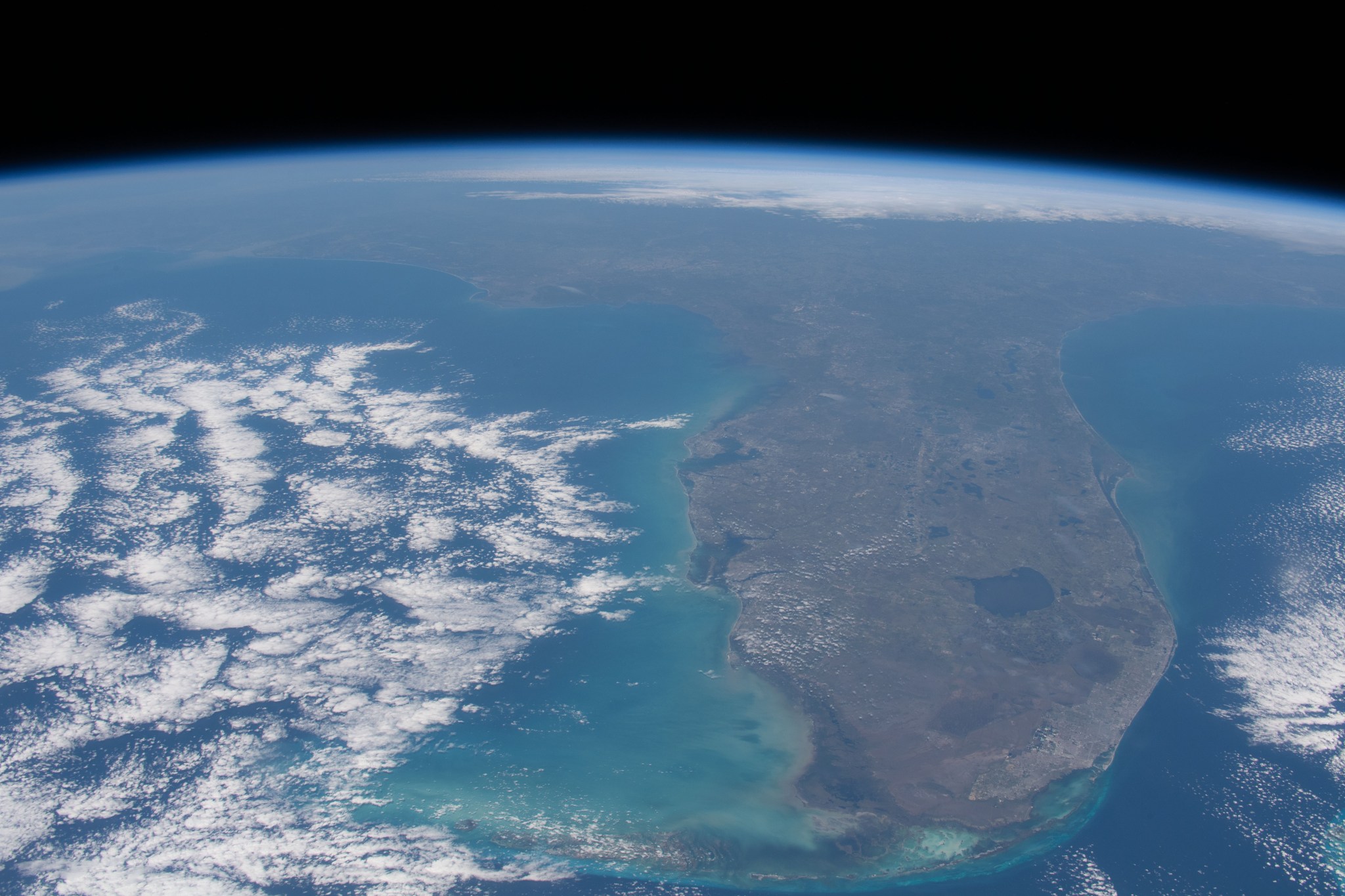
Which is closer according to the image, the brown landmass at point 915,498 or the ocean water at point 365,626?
the ocean water at point 365,626

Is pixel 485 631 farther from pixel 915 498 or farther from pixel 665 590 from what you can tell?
pixel 915 498

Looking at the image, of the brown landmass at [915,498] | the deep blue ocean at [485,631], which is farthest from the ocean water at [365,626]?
the brown landmass at [915,498]

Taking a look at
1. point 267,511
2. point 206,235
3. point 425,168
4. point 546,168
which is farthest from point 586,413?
point 546,168

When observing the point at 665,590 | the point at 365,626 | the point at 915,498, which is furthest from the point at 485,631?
the point at 915,498

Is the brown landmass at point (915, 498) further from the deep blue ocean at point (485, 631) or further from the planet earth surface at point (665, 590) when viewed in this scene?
the deep blue ocean at point (485, 631)

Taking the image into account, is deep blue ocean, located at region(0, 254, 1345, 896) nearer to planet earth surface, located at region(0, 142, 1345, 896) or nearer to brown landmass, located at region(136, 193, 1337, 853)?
planet earth surface, located at region(0, 142, 1345, 896)

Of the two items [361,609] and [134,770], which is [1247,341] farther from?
[134,770]
